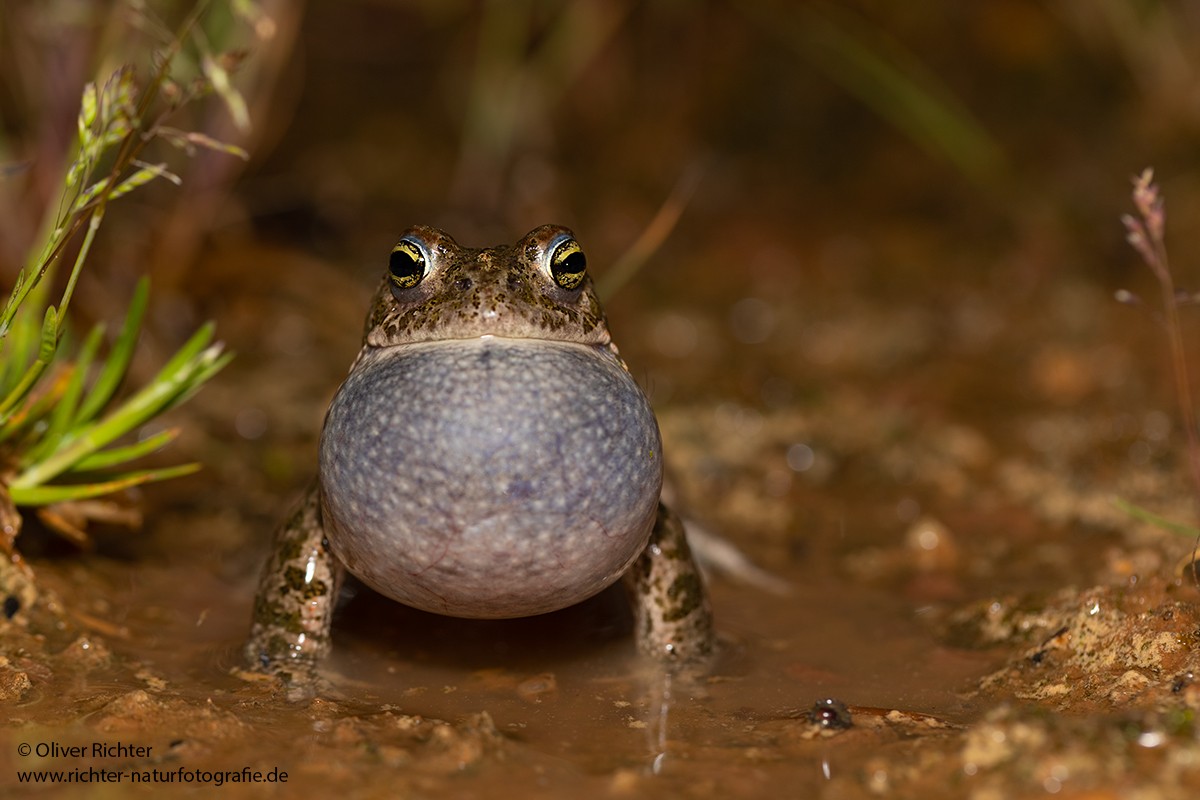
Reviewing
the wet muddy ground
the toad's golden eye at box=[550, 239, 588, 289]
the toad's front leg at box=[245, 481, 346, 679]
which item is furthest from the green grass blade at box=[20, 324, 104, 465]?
the toad's golden eye at box=[550, 239, 588, 289]

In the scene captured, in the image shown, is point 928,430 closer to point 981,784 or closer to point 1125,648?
point 1125,648

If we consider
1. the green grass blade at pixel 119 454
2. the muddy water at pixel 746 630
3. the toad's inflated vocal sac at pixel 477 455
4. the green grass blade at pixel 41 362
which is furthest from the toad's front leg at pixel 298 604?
the green grass blade at pixel 41 362

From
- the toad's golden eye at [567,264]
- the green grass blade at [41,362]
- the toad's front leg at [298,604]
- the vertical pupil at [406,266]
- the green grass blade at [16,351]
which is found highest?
the toad's golden eye at [567,264]

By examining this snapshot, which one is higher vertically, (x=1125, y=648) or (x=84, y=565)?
(x=84, y=565)

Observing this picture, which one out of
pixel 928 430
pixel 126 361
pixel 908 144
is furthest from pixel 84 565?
pixel 908 144

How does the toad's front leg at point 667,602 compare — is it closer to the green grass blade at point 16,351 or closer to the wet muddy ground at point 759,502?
the wet muddy ground at point 759,502

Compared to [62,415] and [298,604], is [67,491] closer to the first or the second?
[62,415]

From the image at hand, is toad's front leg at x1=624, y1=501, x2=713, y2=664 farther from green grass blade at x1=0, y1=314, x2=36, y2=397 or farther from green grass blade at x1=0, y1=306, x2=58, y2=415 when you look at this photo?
green grass blade at x1=0, y1=314, x2=36, y2=397
